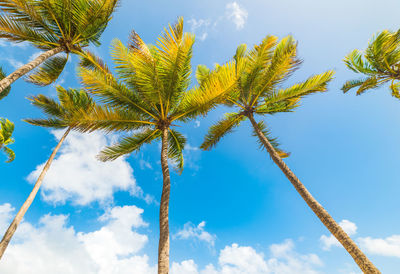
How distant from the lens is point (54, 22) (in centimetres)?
688

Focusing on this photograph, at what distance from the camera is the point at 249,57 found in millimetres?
8750

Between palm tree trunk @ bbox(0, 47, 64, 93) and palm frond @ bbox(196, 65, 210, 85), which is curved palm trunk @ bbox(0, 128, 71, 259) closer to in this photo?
palm tree trunk @ bbox(0, 47, 64, 93)

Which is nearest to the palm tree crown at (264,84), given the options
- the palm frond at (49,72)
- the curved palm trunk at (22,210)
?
the palm frond at (49,72)

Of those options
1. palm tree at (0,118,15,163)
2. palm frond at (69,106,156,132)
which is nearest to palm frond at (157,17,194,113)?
palm frond at (69,106,156,132)

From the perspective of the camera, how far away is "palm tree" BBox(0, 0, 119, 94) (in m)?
6.12

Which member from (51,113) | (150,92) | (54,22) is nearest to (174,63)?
(150,92)

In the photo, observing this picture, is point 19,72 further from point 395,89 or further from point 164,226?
point 395,89

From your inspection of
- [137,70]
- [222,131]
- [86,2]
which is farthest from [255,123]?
[86,2]

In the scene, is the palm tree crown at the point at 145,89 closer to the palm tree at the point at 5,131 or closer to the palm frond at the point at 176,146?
the palm frond at the point at 176,146

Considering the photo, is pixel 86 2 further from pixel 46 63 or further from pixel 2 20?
pixel 46 63

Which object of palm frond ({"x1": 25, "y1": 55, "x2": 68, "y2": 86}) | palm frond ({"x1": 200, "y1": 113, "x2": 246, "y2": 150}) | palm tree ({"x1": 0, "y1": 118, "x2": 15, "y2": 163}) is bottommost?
palm frond ({"x1": 200, "y1": 113, "x2": 246, "y2": 150})

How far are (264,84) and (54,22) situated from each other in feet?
27.3

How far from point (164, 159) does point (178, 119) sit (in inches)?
79.0

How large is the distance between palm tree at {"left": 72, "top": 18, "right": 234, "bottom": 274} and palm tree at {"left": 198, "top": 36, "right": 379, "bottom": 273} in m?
1.08
